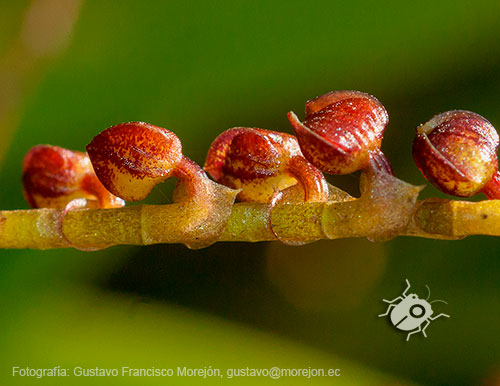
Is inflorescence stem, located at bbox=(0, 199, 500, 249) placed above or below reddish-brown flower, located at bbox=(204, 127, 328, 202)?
below

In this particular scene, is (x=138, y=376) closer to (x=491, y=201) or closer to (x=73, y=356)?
(x=73, y=356)

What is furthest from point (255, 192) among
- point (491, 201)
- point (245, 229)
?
point (491, 201)

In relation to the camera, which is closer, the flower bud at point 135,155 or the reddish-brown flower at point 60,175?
the flower bud at point 135,155

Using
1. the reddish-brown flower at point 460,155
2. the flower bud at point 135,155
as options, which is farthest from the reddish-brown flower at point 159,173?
the reddish-brown flower at point 460,155

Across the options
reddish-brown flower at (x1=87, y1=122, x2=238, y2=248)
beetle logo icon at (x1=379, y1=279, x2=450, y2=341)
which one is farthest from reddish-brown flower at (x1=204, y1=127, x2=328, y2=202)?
beetle logo icon at (x1=379, y1=279, x2=450, y2=341)

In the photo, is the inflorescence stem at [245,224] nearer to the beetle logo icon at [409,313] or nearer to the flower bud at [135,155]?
the flower bud at [135,155]

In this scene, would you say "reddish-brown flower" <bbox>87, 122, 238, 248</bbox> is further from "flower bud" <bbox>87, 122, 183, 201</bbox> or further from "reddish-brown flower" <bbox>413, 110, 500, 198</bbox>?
"reddish-brown flower" <bbox>413, 110, 500, 198</bbox>
